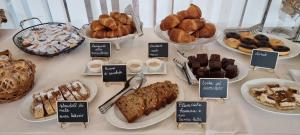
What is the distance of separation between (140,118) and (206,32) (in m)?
0.50

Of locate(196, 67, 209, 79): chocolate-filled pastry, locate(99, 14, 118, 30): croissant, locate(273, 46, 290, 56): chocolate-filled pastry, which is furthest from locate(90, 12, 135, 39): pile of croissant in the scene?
locate(273, 46, 290, 56): chocolate-filled pastry

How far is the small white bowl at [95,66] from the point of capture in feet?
3.26

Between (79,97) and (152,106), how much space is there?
0.79 ft

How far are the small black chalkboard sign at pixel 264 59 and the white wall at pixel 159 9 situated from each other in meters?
1.03

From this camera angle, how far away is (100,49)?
1.08m

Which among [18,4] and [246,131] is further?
[18,4]

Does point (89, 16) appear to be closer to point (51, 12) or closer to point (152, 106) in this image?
point (51, 12)

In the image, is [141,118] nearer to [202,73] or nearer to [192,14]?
[202,73]

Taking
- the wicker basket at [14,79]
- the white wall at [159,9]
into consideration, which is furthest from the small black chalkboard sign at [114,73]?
the white wall at [159,9]

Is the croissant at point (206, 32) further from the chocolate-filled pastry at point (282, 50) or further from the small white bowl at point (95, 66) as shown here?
the small white bowl at point (95, 66)

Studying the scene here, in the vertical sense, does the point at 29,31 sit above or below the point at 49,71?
above

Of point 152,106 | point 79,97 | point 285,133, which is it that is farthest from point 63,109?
point 285,133

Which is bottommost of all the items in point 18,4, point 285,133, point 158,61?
point 285,133

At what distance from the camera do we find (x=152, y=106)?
0.79 meters
